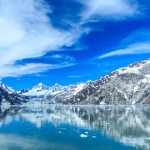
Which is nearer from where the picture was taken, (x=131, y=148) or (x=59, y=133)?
(x=131, y=148)

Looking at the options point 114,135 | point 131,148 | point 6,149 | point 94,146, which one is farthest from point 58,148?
point 114,135

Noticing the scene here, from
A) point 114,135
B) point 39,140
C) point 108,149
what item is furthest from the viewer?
point 114,135

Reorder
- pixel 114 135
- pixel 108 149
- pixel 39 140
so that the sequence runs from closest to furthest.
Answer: pixel 108 149
pixel 39 140
pixel 114 135

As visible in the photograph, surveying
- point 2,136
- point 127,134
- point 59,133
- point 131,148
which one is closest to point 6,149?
point 2,136

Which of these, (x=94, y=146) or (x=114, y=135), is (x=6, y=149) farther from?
(x=114, y=135)

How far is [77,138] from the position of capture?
51.3 meters

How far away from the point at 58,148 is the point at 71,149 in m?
2.45

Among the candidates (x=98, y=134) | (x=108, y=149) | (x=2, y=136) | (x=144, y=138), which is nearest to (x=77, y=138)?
(x=98, y=134)

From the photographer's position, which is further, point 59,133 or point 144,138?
point 59,133

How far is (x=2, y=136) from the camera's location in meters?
55.4

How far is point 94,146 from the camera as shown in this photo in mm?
43656

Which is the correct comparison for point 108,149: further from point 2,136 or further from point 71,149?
point 2,136

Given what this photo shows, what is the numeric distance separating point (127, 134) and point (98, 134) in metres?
6.85

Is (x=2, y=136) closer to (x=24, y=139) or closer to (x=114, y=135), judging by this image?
(x=24, y=139)
